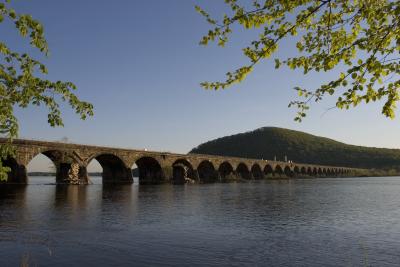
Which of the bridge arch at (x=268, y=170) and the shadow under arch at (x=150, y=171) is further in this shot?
the bridge arch at (x=268, y=170)

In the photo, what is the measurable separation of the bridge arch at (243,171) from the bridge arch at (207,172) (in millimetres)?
16040

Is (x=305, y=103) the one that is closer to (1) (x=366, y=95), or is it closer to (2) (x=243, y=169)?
(1) (x=366, y=95)

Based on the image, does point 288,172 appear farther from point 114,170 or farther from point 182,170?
point 114,170

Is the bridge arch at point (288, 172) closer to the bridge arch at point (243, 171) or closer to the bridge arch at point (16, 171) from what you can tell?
the bridge arch at point (243, 171)

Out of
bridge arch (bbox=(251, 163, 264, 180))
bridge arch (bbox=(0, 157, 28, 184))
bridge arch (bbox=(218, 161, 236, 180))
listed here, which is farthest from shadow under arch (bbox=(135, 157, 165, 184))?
bridge arch (bbox=(251, 163, 264, 180))

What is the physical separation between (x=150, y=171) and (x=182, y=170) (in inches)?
395

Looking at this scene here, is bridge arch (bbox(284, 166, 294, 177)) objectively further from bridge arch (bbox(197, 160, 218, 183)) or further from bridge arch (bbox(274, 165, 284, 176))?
bridge arch (bbox(197, 160, 218, 183))

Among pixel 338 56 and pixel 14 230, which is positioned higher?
pixel 338 56

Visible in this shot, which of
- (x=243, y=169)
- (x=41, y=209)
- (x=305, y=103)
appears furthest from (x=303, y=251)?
(x=243, y=169)

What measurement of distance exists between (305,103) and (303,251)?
24.7ft

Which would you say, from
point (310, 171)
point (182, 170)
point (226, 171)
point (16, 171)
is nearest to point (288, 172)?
point (310, 171)

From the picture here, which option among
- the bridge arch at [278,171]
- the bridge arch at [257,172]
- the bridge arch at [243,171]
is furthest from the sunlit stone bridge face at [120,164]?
the bridge arch at [278,171]

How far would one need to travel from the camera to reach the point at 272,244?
14.9 metres

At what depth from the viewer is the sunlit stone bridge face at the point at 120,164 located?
49.8m
